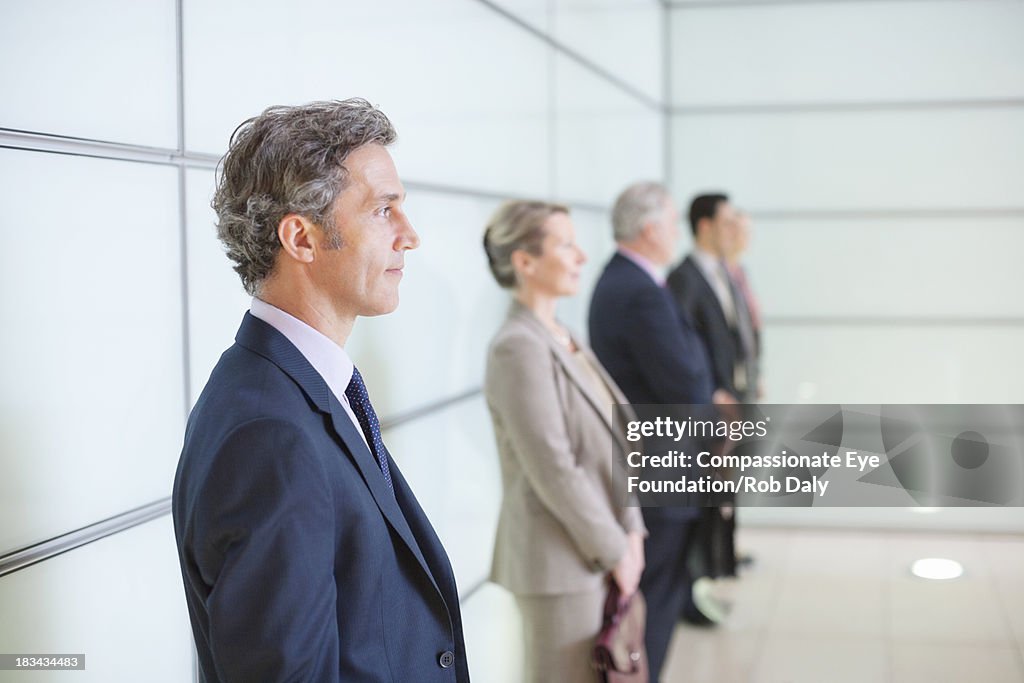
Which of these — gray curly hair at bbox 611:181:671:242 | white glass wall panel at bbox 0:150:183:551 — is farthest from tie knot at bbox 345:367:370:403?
gray curly hair at bbox 611:181:671:242

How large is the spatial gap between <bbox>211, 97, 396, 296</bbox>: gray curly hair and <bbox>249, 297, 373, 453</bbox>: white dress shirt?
2.2 inches

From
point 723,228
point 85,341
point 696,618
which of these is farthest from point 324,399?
point 723,228

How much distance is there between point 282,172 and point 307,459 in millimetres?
351

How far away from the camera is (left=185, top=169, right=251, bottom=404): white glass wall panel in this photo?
1.55 meters

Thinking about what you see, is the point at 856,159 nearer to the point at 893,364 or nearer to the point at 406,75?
the point at 893,364

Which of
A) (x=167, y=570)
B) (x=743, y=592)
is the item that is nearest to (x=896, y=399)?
(x=743, y=592)

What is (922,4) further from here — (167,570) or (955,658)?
(167,570)

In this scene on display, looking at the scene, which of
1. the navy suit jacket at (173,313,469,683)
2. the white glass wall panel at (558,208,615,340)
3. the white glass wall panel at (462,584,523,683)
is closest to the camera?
the navy suit jacket at (173,313,469,683)

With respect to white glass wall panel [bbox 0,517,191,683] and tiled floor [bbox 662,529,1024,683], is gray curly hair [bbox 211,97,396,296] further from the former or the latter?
tiled floor [bbox 662,529,1024,683]

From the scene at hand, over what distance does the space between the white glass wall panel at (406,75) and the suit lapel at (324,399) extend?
1.36 ft

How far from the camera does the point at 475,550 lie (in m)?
2.89

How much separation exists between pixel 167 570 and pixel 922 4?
4548 mm

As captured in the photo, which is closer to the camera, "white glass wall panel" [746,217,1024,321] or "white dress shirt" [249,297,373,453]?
"white dress shirt" [249,297,373,453]

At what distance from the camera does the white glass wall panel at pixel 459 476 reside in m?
2.49
